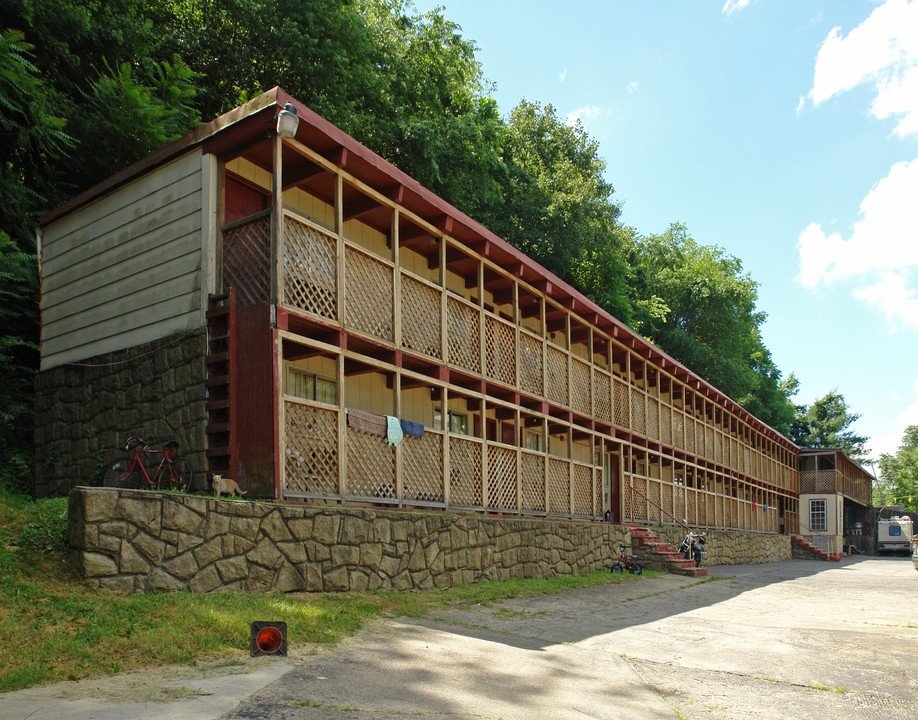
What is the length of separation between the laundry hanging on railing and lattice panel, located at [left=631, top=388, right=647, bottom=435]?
12341 millimetres

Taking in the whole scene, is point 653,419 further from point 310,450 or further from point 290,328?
point 310,450

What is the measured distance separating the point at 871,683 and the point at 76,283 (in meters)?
12.2

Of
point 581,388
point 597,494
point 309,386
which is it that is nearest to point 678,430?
point 597,494

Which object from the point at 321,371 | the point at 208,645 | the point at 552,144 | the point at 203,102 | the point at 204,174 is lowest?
the point at 208,645

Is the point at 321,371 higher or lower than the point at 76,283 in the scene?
lower

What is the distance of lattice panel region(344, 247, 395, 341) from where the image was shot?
463 inches

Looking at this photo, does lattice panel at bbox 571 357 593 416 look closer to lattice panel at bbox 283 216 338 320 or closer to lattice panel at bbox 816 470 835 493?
lattice panel at bbox 283 216 338 320

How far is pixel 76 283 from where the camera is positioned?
1302 cm

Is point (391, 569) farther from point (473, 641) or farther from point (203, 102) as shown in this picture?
point (203, 102)

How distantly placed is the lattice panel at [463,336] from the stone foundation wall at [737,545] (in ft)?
30.0

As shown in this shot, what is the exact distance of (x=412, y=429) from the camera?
12.4 m

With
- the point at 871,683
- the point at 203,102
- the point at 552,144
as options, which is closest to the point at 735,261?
the point at 552,144

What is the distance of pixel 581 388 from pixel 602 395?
1.50m

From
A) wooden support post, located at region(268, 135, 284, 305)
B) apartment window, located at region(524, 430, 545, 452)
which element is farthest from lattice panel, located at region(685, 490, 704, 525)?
wooden support post, located at region(268, 135, 284, 305)
